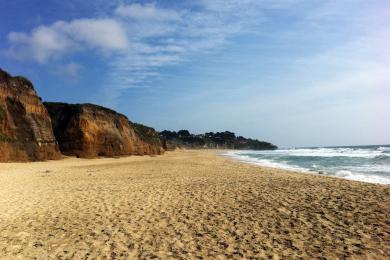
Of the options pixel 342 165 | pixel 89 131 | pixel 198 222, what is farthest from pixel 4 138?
pixel 342 165

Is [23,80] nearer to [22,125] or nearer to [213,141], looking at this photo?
[22,125]

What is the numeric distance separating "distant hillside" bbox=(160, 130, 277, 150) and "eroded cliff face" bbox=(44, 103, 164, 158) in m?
70.2

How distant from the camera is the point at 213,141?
13362 cm

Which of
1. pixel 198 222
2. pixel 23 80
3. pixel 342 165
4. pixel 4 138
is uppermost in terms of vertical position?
pixel 23 80

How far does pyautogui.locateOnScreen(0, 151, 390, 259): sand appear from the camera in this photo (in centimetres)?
633

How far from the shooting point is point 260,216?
8.46 metres

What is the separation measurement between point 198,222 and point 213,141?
126 meters

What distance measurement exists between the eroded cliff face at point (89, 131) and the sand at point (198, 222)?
2096 centimetres

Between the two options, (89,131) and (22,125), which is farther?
(89,131)

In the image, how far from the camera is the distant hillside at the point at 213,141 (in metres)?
119

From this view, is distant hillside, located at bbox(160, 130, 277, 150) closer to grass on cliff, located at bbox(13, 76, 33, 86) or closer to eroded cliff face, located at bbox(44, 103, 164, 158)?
eroded cliff face, located at bbox(44, 103, 164, 158)

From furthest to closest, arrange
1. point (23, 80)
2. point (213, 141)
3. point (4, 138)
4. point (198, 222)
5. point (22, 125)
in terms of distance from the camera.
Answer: point (213, 141)
point (23, 80)
point (22, 125)
point (4, 138)
point (198, 222)

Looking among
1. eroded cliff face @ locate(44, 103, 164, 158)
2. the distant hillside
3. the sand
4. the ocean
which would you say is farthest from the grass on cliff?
the distant hillside

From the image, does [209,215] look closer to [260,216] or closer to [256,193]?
[260,216]
